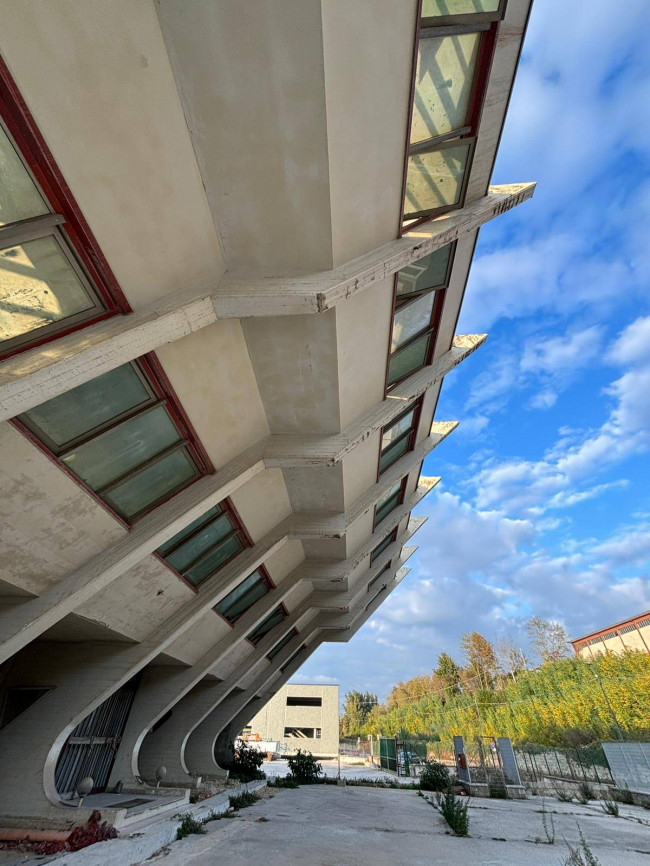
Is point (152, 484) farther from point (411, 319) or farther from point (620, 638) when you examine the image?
point (620, 638)

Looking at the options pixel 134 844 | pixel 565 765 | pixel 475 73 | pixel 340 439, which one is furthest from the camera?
pixel 565 765

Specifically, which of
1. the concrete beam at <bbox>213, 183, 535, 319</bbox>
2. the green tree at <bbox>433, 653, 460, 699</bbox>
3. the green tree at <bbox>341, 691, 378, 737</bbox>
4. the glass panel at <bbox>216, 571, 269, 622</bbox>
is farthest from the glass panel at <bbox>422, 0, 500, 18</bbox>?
the green tree at <bbox>341, 691, 378, 737</bbox>

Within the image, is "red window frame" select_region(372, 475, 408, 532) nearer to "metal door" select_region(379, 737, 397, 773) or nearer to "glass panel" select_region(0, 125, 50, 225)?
"glass panel" select_region(0, 125, 50, 225)

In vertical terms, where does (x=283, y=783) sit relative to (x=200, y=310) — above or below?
below

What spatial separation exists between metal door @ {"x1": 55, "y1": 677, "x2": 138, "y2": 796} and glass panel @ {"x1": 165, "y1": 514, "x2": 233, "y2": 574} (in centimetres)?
518

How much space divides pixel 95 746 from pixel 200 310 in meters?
11.9

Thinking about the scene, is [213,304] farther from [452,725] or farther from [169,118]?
[452,725]

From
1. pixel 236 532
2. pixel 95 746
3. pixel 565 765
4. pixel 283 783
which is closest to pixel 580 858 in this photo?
pixel 236 532

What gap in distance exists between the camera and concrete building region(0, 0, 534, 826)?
126 inches

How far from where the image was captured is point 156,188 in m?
3.75

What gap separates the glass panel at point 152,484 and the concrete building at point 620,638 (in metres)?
39.5

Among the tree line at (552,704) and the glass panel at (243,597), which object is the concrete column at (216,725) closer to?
the glass panel at (243,597)

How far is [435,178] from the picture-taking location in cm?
581

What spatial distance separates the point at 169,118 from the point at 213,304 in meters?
1.69
